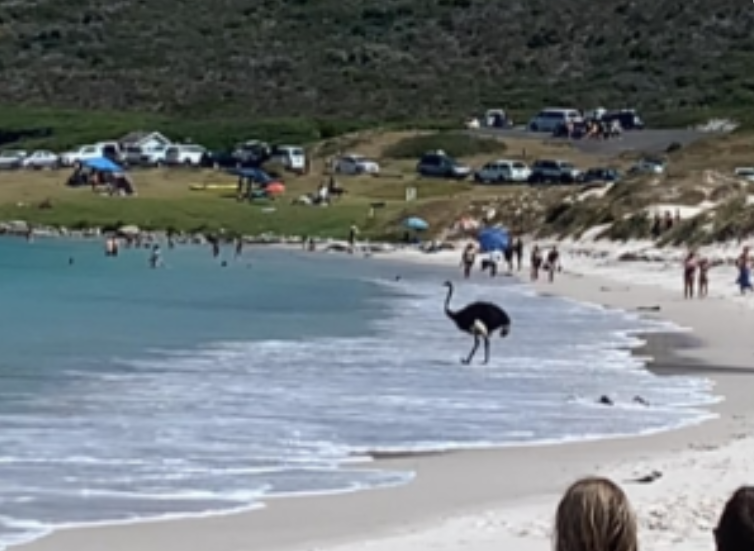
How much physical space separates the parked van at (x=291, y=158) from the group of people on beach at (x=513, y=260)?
70.9ft

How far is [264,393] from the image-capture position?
2403 centimetres

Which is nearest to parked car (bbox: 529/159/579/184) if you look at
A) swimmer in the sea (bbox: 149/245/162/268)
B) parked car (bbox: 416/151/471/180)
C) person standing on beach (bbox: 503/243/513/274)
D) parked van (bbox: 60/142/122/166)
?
parked car (bbox: 416/151/471/180)

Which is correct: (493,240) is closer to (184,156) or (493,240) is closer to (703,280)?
(703,280)

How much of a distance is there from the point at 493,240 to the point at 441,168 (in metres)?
22.2

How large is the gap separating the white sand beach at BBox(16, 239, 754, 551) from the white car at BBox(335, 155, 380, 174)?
187 feet

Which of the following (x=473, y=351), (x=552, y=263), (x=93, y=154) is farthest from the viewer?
(x=93, y=154)

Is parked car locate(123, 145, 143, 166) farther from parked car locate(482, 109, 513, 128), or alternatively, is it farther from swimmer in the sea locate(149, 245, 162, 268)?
swimmer in the sea locate(149, 245, 162, 268)

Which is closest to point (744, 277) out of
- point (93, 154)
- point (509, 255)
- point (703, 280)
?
point (703, 280)

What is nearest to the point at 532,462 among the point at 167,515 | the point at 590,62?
the point at 167,515

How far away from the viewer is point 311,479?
17172 millimetres

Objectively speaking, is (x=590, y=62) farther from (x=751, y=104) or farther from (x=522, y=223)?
(x=522, y=223)

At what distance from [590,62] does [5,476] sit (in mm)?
116279

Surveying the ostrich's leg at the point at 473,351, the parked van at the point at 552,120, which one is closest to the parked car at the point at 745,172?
the parked van at the point at 552,120

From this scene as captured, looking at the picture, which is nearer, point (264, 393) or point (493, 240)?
point (264, 393)
